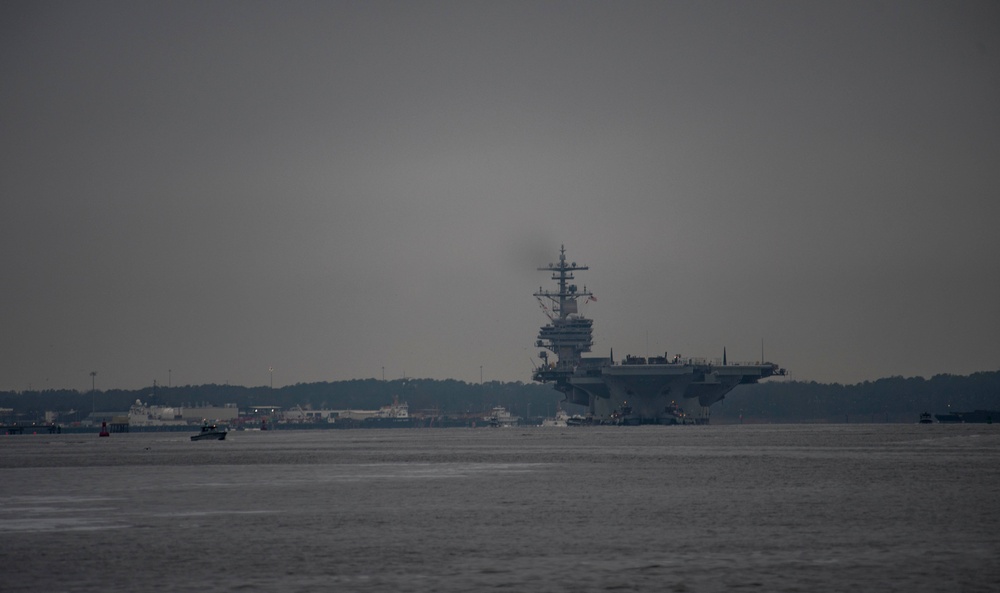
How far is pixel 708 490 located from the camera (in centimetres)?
5609

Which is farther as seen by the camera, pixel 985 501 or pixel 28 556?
pixel 985 501

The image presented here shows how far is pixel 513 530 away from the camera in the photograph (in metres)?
39.1

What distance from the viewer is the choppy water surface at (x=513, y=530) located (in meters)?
29.2

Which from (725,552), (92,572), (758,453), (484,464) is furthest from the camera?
(758,453)

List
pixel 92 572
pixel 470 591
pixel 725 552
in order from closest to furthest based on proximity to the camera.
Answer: pixel 470 591 < pixel 92 572 < pixel 725 552

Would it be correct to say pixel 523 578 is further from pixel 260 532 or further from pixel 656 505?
pixel 656 505

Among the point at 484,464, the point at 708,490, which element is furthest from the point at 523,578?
the point at 484,464

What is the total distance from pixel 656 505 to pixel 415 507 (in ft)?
29.9

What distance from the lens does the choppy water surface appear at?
29.2 meters

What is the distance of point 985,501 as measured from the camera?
46875mm

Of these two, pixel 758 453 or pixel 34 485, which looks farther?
pixel 758 453

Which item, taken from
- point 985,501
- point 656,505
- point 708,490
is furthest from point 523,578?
point 708,490

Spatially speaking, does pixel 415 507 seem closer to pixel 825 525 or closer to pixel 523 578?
pixel 825 525

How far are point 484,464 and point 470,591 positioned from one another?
194ft
